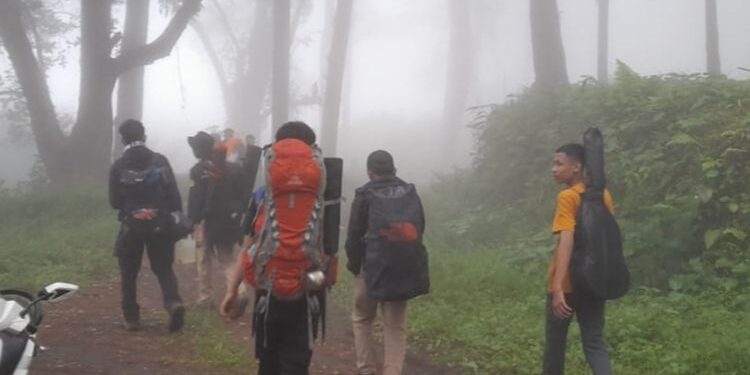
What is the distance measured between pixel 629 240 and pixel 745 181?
1.65 metres

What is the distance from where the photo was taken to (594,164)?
4.96m

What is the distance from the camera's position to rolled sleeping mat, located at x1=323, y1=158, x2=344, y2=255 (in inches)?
185

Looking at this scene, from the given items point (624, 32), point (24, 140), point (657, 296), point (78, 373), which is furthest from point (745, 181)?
point (624, 32)

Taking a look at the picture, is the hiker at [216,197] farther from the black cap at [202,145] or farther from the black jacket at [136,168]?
the black jacket at [136,168]

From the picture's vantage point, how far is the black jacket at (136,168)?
7.34 metres

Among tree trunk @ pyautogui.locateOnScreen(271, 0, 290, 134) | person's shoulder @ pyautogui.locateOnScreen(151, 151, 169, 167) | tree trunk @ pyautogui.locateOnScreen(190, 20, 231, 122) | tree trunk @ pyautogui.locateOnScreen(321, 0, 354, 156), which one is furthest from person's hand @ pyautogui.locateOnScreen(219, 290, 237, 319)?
tree trunk @ pyautogui.locateOnScreen(190, 20, 231, 122)

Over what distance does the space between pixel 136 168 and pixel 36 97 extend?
1170 centimetres

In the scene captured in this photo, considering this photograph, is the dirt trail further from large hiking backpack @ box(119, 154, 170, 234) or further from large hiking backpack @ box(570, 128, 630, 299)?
large hiking backpack @ box(570, 128, 630, 299)

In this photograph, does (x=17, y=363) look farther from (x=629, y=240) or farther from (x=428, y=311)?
(x=629, y=240)

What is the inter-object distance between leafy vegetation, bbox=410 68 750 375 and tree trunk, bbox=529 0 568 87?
1.91 meters

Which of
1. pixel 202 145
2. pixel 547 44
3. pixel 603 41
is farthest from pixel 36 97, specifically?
pixel 603 41

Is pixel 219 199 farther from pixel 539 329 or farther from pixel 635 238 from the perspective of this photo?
pixel 635 238

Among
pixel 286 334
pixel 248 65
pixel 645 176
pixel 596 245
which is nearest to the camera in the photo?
pixel 286 334

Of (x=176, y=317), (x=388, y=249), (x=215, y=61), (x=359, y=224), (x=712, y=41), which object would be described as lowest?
(x=176, y=317)
